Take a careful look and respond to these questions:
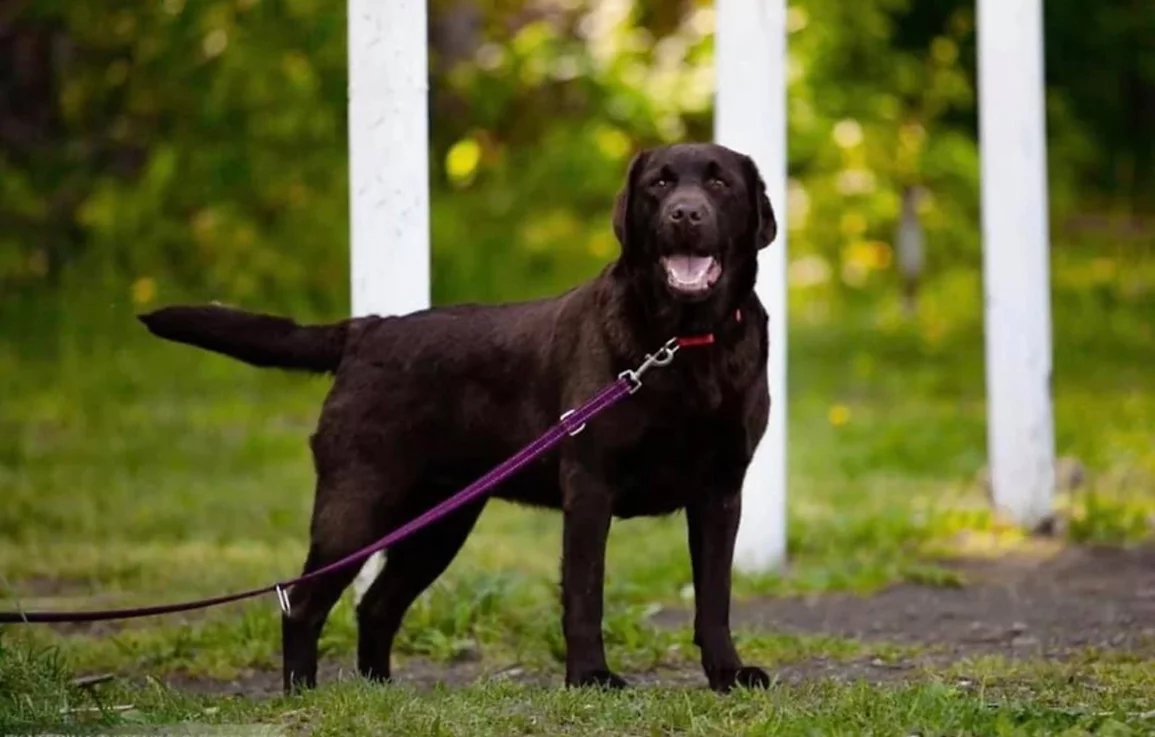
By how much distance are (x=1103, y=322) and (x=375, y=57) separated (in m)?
10.9

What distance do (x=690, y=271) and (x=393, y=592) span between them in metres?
1.58

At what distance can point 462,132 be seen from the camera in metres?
18.5

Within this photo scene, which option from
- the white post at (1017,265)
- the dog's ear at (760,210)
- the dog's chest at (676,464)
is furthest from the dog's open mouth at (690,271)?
the white post at (1017,265)

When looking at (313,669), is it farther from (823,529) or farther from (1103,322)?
(1103,322)

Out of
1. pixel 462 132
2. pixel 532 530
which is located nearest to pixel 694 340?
pixel 532 530

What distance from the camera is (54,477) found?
11.6 meters

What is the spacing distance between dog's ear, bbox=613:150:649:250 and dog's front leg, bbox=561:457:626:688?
603 mm

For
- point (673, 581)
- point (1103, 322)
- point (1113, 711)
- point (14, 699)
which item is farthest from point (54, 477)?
point (1103, 322)

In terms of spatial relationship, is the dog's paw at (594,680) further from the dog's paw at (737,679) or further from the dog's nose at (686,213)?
the dog's nose at (686,213)

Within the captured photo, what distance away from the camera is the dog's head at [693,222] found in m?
5.59

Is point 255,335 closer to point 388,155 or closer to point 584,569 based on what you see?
point 584,569

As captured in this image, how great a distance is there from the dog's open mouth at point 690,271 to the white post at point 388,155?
1937 millimetres

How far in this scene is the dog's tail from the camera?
6.29 meters

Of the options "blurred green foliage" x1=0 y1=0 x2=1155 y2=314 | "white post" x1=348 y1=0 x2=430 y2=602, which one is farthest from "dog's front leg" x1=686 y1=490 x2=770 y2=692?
"blurred green foliage" x1=0 y1=0 x2=1155 y2=314
